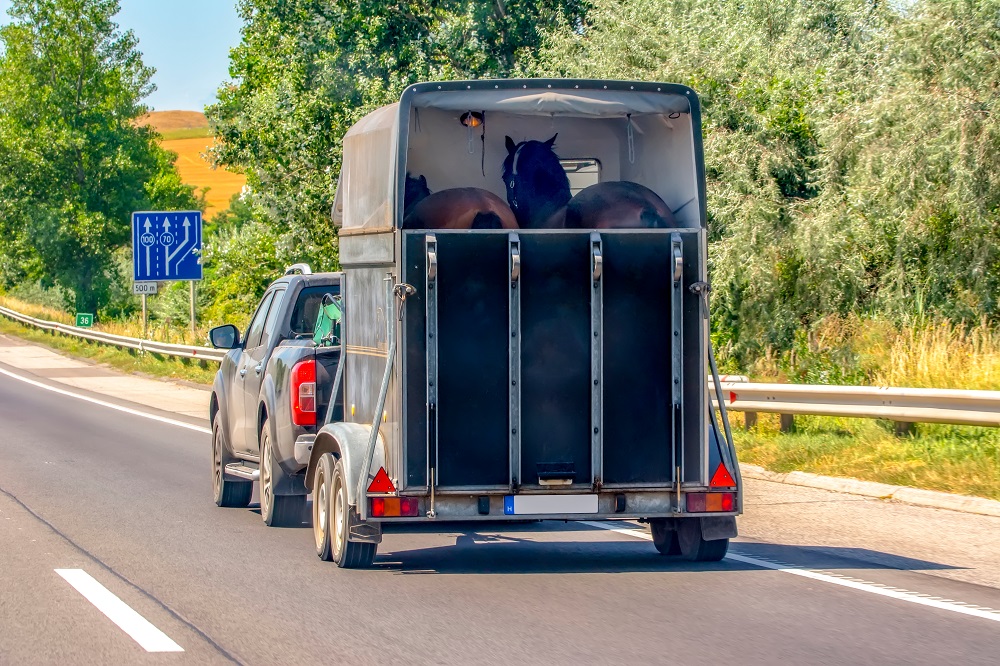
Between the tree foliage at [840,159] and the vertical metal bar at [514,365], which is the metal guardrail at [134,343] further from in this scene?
the vertical metal bar at [514,365]

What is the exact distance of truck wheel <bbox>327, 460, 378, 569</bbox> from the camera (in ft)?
27.8

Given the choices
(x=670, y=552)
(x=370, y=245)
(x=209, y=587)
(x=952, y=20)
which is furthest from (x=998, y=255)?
(x=209, y=587)

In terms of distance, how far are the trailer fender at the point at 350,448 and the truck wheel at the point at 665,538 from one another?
76.0 inches

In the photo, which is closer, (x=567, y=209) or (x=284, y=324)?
(x=567, y=209)

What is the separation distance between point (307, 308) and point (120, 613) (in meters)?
Answer: 4.44

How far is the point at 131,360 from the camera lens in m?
36.1

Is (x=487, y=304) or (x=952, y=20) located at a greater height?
(x=952, y=20)

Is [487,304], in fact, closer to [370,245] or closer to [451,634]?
[370,245]

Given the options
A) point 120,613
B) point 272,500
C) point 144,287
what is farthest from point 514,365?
point 144,287

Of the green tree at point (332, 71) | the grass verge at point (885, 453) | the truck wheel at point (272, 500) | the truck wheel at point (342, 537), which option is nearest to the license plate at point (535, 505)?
the truck wheel at point (342, 537)

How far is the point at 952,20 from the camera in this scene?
18047mm

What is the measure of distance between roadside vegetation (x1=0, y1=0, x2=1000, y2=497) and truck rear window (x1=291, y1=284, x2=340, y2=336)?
4.79 meters

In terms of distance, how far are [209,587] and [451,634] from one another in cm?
193

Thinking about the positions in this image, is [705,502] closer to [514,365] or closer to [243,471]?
[514,365]
